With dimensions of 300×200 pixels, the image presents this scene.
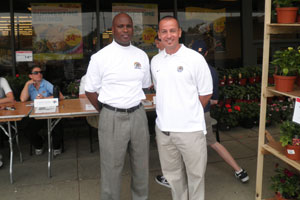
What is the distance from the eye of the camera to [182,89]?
2.72 meters

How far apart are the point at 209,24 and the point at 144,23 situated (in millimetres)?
1562

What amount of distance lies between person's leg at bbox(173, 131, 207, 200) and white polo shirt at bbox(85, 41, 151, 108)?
565 millimetres

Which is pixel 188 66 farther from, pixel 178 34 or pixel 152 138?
pixel 152 138

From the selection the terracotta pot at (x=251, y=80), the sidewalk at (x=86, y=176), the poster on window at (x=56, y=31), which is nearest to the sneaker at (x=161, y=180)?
the sidewalk at (x=86, y=176)

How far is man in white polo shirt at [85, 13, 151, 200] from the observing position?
2.93 m

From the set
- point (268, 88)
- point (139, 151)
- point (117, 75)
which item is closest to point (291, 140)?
point (268, 88)

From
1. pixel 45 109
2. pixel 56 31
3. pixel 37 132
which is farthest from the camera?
pixel 56 31

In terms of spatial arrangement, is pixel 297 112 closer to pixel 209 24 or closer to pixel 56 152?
pixel 56 152

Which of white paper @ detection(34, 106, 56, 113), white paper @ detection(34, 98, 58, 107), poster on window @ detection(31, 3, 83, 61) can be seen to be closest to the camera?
white paper @ detection(34, 106, 56, 113)

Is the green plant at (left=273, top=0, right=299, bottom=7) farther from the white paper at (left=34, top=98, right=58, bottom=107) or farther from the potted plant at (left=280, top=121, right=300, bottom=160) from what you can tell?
the white paper at (left=34, top=98, right=58, bottom=107)

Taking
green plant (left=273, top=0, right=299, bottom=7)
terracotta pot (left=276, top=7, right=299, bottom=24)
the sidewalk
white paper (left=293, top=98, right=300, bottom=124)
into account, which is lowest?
the sidewalk

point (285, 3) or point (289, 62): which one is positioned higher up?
point (285, 3)

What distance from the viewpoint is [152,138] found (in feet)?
19.0

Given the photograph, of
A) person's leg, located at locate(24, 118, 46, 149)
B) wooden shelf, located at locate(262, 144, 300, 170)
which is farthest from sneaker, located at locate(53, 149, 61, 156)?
wooden shelf, located at locate(262, 144, 300, 170)
